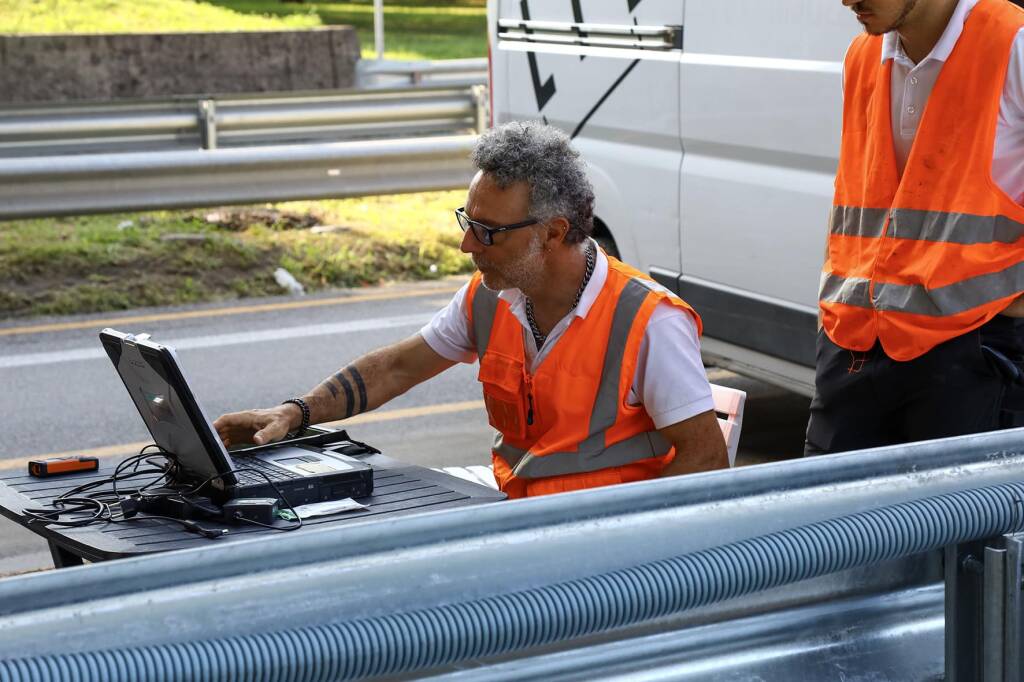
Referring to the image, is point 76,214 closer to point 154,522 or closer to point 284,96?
point 284,96

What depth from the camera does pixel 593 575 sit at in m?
1.53

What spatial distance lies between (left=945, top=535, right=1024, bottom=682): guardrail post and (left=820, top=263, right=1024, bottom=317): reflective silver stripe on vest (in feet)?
4.84

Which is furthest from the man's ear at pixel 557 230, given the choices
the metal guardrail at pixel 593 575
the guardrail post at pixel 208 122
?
the guardrail post at pixel 208 122

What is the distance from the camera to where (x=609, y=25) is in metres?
5.72

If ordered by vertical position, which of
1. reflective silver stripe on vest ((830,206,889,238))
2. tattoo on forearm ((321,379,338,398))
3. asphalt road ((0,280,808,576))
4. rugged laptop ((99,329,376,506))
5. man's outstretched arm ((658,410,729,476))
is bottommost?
asphalt road ((0,280,808,576))

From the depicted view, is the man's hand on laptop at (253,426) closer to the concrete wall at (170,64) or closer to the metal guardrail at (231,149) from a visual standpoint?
the metal guardrail at (231,149)

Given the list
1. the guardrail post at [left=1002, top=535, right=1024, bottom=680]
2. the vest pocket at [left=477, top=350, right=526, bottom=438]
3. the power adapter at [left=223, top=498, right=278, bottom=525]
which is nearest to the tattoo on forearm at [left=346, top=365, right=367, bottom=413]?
the vest pocket at [left=477, top=350, right=526, bottom=438]

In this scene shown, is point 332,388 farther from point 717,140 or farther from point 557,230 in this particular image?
point 717,140

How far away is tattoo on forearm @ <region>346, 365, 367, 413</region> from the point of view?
3.64 m

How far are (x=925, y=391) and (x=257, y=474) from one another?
145 cm

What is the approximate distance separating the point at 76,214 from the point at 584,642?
7732mm

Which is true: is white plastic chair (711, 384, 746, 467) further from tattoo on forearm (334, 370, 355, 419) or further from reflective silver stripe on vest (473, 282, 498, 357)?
tattoo on forearm (334, 370, 355, 419)

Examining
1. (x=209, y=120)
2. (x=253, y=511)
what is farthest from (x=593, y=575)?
(x=209, y=120)

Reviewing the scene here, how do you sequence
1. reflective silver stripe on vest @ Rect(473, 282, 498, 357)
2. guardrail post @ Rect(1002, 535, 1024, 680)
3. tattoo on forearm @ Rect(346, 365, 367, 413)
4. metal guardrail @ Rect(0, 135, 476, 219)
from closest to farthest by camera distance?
guardrail post @ Rect(1002, 535, 1024, 680), reflective silver stripe on vest @ Rect(473, 282, 498, 357), tattoo on forearm @ Rect(346, 365, 367, 413), metal guardrail @ Rect(0, 135, 476, 219)
